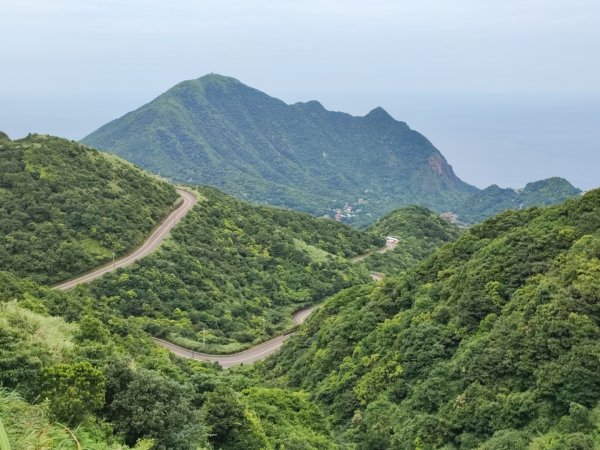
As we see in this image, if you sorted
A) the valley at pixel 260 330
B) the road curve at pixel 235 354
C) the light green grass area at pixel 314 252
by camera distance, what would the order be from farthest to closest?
the light green grass area at pixel 314 252, the road curve at pixel 235 354, the valley at pixel 260 330

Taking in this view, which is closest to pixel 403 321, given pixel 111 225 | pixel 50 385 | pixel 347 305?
pixel 347 305

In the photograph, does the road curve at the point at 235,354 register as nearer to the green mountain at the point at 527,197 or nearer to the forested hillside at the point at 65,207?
the forested hillside at the point at 65,207

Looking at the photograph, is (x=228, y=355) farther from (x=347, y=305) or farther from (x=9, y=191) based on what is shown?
(x=9, y=191)

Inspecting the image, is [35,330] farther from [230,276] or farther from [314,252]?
[314,252]

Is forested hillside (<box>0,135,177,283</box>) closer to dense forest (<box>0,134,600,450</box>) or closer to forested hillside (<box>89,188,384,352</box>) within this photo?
dense forest (<box>0,134,600,450</box>)

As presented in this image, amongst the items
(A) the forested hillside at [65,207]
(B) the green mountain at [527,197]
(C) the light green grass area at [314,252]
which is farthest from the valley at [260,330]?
(B) the green mountain at [527,197]

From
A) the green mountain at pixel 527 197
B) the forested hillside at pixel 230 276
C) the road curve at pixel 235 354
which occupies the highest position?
the green mountain at pixel 527 197
